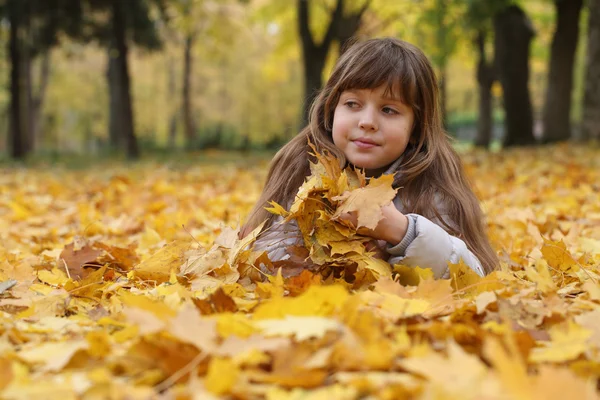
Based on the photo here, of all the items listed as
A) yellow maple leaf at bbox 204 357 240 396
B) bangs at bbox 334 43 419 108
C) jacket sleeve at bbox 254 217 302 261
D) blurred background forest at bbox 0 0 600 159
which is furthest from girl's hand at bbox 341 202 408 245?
blurred background forest at bbox 0 0 600 159

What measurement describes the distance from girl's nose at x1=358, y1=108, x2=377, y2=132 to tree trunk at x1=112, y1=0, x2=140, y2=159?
10.6m

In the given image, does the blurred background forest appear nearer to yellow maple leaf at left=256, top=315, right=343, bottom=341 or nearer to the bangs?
the bangs

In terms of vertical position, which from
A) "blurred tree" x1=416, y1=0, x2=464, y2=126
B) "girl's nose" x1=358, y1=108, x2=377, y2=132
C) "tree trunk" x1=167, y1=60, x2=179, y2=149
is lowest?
"tree trunk" x1=167, y1=60, x2=179, y2=149

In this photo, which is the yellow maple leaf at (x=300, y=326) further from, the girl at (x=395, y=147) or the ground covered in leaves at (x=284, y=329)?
the girl at (x=395, y=147)

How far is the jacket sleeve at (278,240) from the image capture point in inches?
81.9

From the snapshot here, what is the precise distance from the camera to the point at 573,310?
1.47m

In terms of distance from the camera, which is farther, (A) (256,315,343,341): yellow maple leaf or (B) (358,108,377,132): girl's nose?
(B) (358,108,377,132): girl's nose

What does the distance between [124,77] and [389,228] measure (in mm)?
11297

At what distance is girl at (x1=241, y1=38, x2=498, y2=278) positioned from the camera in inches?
83.9

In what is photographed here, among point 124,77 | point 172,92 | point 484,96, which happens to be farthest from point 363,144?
point 172,92

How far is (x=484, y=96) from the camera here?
53.1 feet

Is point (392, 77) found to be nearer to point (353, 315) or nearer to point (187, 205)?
point (353, 315)

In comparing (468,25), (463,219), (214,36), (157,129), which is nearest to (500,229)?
(463,219)

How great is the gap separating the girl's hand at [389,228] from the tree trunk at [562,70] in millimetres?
10118
